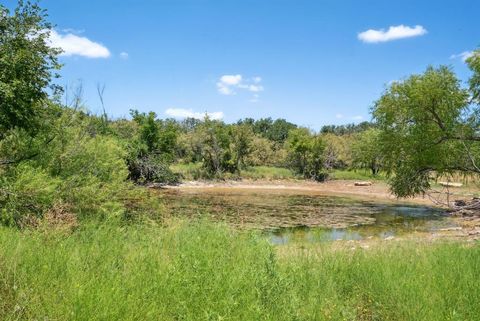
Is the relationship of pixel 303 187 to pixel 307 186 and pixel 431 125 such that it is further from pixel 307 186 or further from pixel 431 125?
pixel 431 125

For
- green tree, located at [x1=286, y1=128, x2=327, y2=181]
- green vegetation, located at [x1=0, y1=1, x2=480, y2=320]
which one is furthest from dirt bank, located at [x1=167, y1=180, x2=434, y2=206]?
green vegetation, located at [x1=0, y1=1, x2=480, y2=320]

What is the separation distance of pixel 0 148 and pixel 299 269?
41.1 ft

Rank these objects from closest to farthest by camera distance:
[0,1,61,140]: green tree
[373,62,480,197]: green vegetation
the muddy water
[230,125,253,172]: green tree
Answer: [0,1,61,140]: green tree, [373,62,480,197]: green vegetation, the muddy water, [230,125,253,172]: green tree

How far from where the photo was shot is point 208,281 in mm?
5727

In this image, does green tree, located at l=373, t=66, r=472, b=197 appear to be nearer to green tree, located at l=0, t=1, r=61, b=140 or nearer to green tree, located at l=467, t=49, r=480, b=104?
green tree, located at l=467, t=49, r=480, b=104

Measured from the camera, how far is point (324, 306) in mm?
5723

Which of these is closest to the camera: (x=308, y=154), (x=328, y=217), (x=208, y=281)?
(x=208, y=281)

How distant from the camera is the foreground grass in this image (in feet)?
15.1

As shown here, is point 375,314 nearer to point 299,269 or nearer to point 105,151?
point 299,269

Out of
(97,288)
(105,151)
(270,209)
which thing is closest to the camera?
(97,288)

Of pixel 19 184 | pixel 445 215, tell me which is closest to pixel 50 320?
pixel 19 184

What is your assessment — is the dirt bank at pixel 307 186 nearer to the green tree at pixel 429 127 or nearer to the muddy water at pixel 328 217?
the muddy water at pixel 328 217

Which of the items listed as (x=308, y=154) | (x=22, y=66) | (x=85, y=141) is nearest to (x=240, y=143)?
(x=308, y=154)

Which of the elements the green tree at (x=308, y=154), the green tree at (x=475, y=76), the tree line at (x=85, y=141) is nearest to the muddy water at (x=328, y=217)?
the tree line at (x=85, y=141)
